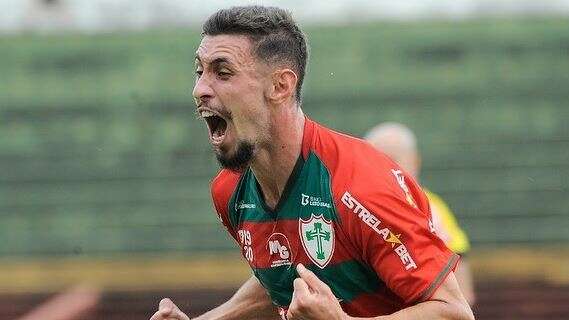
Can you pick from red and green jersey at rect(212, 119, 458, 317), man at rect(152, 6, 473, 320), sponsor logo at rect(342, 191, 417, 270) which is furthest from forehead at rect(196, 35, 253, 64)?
sponsor logo at rect(342, 191, 417, 270)

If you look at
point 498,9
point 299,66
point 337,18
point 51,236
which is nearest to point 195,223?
point 51,236

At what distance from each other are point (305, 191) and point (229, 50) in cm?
52

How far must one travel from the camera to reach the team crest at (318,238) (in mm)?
4434

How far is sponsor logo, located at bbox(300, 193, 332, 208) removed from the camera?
4418 mm

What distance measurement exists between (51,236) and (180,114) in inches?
64.8

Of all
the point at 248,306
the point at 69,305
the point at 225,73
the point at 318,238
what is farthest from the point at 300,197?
the point at 69,305

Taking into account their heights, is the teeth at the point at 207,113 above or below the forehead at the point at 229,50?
below

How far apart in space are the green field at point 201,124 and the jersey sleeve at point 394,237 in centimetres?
828

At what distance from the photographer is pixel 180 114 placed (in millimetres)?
12961

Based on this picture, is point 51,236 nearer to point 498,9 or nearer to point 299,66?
point 498,9

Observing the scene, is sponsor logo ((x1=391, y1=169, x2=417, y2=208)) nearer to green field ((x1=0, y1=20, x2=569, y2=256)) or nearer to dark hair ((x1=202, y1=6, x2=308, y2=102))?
dark hair ((x1=202, y1=6, x2=308, y2=102))

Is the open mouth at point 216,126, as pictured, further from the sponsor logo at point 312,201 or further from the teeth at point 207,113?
the sponsor logo at point 312,201

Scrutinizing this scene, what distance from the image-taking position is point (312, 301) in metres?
4.10

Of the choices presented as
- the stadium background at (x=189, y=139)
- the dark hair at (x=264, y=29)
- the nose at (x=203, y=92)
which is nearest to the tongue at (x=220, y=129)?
the nose at (x=203, y=92)
